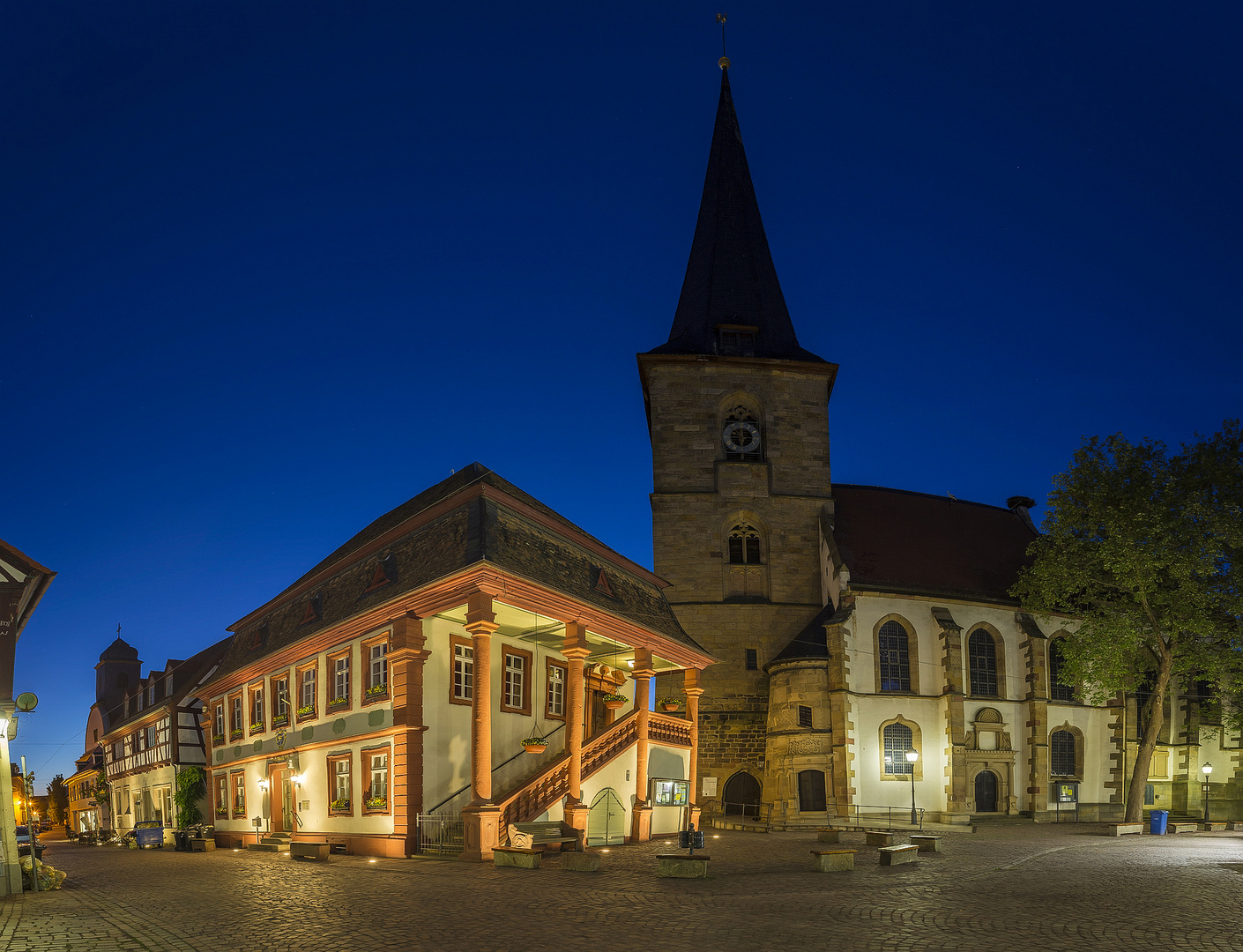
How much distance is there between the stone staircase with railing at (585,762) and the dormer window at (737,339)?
19.3 m

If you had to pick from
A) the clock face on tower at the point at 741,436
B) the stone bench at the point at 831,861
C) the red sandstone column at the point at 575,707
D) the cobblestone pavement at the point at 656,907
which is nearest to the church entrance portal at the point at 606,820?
the red sandstone column at the point at 575,707

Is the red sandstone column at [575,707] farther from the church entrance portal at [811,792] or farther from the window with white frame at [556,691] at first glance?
the church entrance portal at [811,792]

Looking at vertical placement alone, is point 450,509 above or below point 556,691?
above

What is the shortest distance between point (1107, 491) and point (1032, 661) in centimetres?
919

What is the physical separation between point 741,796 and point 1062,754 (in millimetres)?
12516

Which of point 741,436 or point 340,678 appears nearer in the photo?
point 340,678

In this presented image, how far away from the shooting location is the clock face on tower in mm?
42656

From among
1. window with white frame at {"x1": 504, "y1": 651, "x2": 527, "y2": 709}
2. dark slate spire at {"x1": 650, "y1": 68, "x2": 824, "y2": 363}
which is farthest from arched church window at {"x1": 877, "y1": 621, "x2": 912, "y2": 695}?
window with white frame at {"x1": 504, "y1": 651, "x2": 527, "y2": 709}

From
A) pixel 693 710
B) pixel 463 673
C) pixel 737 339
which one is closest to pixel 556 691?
pixel 463 673

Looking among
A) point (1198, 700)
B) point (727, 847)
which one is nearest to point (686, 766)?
point (727, 847)

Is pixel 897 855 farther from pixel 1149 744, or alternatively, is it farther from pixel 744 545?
pixel 744 545

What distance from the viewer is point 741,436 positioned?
42844 millimetres

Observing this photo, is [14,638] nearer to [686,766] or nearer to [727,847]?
[727,847]

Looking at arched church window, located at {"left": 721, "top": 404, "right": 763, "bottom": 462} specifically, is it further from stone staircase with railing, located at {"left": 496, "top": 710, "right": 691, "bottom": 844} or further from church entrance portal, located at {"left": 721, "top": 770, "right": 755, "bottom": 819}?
stone staircase with railing, located at {"left": 496, "top": 710, "right": 691, "bottom": 844}
